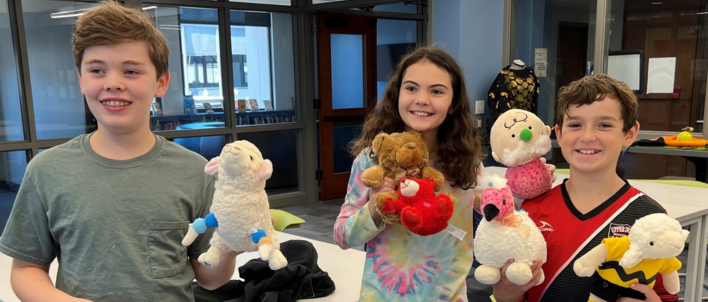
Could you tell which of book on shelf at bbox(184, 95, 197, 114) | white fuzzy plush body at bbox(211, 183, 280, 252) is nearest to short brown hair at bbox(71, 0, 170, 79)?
white fuzzy plush body at bbox(211, 183, 280, 252)

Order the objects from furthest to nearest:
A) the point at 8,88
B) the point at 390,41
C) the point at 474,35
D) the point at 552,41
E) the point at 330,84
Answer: the point at 390,41
the point at 330,84
the point at 552,41
the point at 474,35
the point at 8,88

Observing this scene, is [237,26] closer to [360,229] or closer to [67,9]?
[67,9]

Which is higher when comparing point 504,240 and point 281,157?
point 504,240

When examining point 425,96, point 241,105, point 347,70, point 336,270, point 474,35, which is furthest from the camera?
point 347,70

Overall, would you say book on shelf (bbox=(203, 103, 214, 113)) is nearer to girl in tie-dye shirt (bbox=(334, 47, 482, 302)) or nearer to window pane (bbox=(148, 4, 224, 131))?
window pane (bbox=(148, 4, 224, 131))

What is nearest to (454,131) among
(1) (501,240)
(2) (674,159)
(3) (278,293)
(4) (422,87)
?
(4) (422,87)

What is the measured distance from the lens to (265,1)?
5777mm

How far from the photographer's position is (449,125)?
57.4 inches

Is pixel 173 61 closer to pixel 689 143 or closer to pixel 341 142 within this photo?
pixel 341 142

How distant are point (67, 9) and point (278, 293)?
406cm

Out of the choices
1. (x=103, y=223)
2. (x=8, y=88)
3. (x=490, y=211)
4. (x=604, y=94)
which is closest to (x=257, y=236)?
(x=103, y=223)

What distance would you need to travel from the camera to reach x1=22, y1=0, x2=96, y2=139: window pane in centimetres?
445

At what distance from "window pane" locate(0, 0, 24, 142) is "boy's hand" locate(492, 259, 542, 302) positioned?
14.7 feet

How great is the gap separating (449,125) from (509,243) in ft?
1.36
